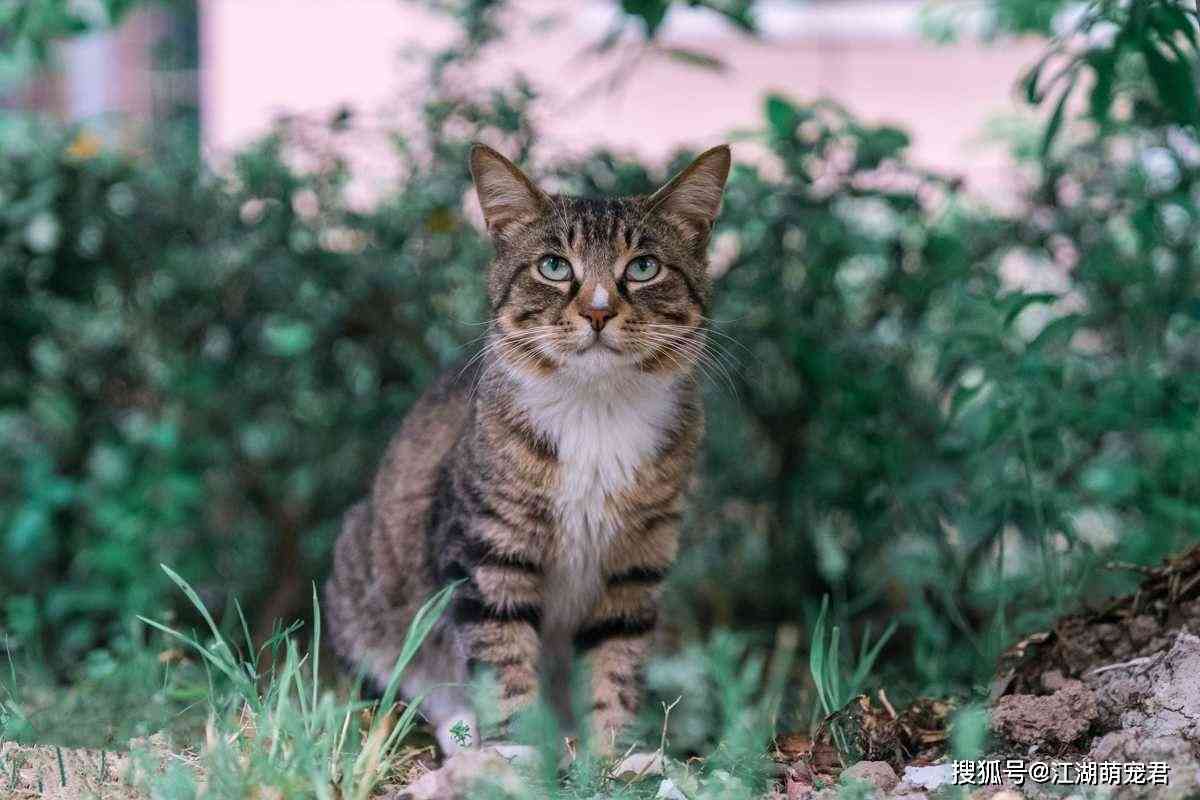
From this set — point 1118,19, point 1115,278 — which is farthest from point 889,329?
point 1118,19

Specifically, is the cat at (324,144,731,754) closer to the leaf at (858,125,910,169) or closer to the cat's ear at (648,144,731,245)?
the cat's ear at (648,144,731,245)

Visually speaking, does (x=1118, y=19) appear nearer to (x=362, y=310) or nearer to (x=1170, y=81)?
(x=1170, y=81)

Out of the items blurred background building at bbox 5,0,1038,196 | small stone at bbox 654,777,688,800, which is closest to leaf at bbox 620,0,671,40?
small stone at bbox 654,777,688,800

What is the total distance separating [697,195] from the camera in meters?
2.94

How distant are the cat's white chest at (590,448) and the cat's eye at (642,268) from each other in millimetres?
246

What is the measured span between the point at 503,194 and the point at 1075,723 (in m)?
1.72

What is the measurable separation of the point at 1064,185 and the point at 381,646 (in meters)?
2.75

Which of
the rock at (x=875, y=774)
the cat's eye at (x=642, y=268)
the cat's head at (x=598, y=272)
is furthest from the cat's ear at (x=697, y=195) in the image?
the rock at (x=875, y=774)

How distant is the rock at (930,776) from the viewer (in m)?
2.26

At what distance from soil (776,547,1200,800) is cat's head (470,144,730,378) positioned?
0.93 m

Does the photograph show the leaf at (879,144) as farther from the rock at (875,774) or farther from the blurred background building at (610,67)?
the blurred background building at (610,67)

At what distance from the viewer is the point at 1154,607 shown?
8.83ft

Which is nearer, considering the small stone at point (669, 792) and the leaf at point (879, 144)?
the small stone at point (669, 792)

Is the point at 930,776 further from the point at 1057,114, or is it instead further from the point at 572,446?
the point at 1057,114
